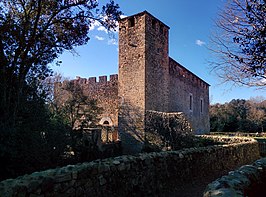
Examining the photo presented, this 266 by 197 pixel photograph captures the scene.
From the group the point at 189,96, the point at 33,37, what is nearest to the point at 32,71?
the point at 33,37

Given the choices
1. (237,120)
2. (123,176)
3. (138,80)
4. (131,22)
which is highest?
(131,22)

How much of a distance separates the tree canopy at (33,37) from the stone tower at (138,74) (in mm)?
5491

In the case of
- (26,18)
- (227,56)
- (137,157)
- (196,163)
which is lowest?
(196,163)

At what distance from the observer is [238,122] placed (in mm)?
29453

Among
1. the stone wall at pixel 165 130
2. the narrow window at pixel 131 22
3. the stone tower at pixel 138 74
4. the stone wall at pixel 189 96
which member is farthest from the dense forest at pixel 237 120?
the narrow window at pixel 131 22

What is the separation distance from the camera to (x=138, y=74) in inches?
482

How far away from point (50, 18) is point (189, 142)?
803 cm

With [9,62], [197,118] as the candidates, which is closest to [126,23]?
[9,62]

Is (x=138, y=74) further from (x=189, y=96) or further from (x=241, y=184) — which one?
(x=241, y=184)

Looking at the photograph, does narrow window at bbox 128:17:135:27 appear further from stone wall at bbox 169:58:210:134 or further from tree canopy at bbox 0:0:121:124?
tree canopy at bbox 0:0:121:124

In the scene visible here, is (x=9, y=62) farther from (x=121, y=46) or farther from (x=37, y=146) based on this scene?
(x=121, y=46)

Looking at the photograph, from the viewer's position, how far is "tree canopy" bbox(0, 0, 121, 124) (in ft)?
18.0

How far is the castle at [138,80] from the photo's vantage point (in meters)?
12.0

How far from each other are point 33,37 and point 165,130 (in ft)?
25.1
